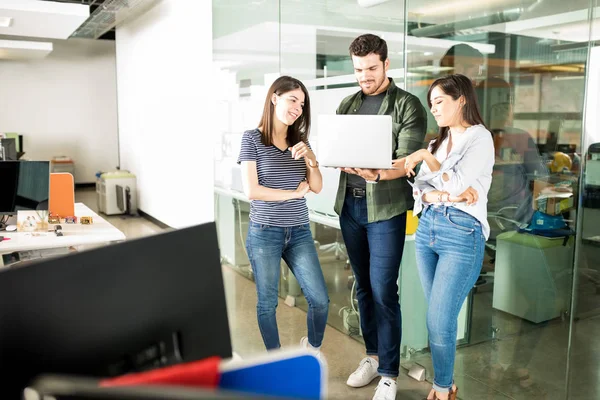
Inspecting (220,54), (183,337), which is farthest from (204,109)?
(183,337)

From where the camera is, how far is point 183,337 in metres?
0.98

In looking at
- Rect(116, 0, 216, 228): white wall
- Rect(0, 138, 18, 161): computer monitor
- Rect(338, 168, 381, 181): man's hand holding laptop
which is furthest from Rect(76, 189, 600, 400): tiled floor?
Rect(0, 138, 18, 161): computer monitor

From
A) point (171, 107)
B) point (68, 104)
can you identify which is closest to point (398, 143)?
point (171, 107)

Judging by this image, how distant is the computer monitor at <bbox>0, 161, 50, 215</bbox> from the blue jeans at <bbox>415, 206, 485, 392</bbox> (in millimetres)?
2532

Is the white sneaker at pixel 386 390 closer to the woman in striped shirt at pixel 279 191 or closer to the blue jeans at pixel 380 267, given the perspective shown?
the blue jeans at pixel 380 267

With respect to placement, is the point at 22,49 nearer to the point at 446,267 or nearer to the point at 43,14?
the point at 43,14

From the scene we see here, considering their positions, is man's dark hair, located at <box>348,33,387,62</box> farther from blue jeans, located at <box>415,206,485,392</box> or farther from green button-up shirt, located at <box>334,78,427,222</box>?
blue jeans, located at <box>415,206,485,392</box>

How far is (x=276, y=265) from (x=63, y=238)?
1.59m

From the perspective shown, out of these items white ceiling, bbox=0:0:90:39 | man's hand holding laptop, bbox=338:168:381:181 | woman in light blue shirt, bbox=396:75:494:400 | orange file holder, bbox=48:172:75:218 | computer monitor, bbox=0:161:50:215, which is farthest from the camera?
white ceiling, bbox=0:0:90:39

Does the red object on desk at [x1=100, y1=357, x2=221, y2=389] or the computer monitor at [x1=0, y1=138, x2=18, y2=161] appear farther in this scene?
the computer monitor at [x1=0, y1=138, x2=18, y2=161]

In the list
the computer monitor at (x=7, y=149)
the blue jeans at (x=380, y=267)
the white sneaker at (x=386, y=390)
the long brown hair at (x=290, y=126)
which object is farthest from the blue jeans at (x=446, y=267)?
the computer monitor at (x=7, y=149)

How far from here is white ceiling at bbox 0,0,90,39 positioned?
6547 millimetres

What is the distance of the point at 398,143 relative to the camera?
260cm

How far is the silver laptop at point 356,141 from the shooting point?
238 centimetres
